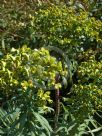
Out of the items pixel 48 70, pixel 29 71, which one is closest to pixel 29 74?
pixel 29 71

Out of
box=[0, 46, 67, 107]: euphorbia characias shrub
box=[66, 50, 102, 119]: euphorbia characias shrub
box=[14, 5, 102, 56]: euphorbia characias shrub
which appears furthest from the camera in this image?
box=[14, 5, 102, 56]: euphorbia characias shrub

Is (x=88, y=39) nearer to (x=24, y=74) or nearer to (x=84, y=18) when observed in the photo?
(x=84, y=18)

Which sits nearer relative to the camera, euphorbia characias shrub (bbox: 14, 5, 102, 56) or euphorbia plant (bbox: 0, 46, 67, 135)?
euphorbia plant (bbox: 0, 46, 67, 135)

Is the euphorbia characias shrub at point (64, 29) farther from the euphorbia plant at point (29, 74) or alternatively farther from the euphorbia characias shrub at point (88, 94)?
the euphorbia plant at point (29, 74)

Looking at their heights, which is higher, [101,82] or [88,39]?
[88,39]

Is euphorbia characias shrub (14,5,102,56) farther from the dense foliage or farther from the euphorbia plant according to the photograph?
the euphorbia plant

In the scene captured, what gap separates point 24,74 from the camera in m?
3.15

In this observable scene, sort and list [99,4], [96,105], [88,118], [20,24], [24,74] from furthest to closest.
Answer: [99,4] < [20,24] < [88,118] < [96,105] < [24,74]

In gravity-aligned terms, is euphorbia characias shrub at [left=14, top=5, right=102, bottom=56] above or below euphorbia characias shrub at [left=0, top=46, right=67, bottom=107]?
above


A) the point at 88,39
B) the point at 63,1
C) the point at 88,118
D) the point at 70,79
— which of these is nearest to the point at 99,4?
the point at 63,1

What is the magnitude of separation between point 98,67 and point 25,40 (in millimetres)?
1423

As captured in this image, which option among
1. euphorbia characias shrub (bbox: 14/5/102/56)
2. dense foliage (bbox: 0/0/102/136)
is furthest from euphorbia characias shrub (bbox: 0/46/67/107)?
euphorbia characias shrub (bbox: 14/5/102/56)

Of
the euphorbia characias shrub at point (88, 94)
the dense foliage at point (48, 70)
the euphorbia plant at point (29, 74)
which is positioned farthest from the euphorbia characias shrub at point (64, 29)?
the euphorbia plant at point (29, 74)

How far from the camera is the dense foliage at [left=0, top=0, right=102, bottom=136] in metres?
3.17
